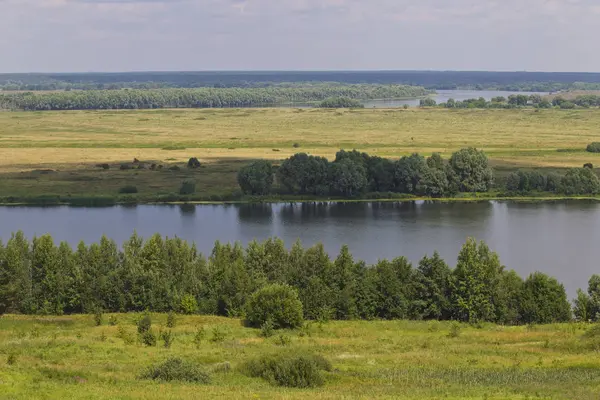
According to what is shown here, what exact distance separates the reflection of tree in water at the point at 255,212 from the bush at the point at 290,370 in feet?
124

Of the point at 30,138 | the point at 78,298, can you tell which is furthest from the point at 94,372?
the point at 30,138

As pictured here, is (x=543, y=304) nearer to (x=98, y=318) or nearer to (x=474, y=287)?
(x=474, y=287)

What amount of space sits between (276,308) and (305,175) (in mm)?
39135

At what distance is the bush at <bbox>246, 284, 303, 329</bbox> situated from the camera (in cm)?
2966

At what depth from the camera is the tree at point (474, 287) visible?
32688mm

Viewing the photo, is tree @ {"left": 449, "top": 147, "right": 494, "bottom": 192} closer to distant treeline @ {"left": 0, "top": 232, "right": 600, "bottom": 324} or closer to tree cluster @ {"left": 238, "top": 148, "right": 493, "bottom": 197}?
tree cluster @ {"left": 238, "top": 148, "right": 493, "bottom": 197}

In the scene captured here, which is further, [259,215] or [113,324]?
[259,215]

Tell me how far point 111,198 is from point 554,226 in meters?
35.0

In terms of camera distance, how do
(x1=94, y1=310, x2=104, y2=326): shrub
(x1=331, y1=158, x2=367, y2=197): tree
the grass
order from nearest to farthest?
the grass < (x1=94, y1=310, x2=104, y2=326): shrub < (x1=331, y1=158, x2=367, y2=197): tree

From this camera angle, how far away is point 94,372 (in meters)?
20.3

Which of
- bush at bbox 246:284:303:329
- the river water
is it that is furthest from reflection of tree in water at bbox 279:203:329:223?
bush at bbox 246:284:303:329

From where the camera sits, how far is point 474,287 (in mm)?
32844

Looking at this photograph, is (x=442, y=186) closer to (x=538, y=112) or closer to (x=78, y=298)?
(x=78, y=298)

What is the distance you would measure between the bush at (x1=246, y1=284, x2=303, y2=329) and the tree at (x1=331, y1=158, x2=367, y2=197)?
38.0 metres
